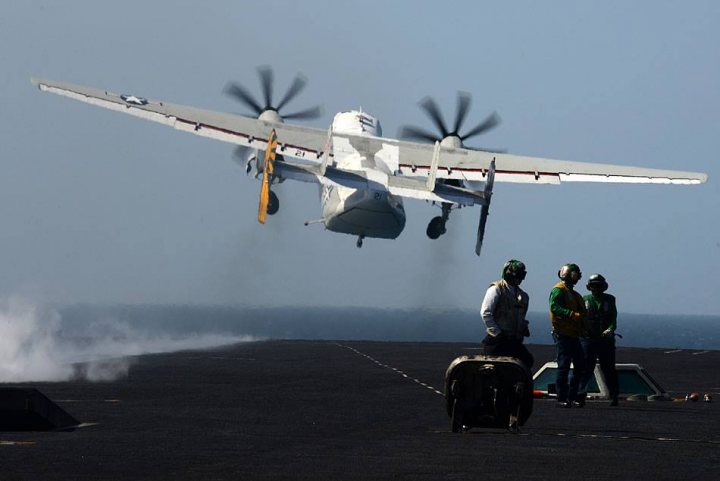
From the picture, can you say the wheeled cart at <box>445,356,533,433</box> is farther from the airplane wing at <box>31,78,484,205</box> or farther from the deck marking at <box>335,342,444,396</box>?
the airplane wing at <box>31,78,484,205</box>

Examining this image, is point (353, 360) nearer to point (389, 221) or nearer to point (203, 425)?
point (389, 221)

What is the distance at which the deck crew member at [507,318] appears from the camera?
1777cm

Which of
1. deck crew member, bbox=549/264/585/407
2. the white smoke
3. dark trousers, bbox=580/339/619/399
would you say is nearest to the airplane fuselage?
the white smoke

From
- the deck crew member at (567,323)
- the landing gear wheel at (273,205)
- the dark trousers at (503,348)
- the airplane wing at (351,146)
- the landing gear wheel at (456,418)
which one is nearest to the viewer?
the landing gear wheel at (456,418)

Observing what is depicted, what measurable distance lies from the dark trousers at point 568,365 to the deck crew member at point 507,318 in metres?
3.43

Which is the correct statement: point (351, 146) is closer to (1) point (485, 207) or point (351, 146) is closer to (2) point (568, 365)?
(1) point (485, 207)

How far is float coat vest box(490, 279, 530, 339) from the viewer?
17.8 meters

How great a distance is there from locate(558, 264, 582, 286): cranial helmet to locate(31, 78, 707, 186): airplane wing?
34.2 m

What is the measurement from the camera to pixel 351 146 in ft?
191

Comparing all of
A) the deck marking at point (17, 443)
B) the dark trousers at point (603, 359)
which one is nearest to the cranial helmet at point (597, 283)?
the dark trousers at point (603, 359)

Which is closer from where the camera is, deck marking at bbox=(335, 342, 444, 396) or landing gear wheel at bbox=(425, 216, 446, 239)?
deck marking at bbox=(335, 342, 444, 396)

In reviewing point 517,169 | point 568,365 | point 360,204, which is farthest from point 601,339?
point 517,169

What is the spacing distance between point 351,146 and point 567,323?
37588 millimetres

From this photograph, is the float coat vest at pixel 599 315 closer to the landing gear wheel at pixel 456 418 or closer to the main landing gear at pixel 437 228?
the landing gear wheel at pixel 456 418
